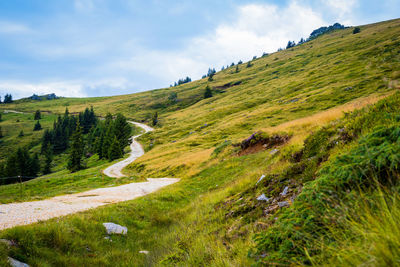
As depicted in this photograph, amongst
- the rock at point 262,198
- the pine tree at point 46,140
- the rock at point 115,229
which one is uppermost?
the pine tree at point 46,140

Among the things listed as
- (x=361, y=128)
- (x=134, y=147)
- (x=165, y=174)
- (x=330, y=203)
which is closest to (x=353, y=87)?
(x=165, y=174)

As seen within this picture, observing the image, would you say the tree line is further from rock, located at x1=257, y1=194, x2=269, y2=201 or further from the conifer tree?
rock, located at x1=257, y1=194, x2=269, y2=201

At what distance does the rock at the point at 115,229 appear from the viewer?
23.1 ft

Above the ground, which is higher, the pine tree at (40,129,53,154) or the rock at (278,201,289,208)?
the pine tree at (40,129,53,154)

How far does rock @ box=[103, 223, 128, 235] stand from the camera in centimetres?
703

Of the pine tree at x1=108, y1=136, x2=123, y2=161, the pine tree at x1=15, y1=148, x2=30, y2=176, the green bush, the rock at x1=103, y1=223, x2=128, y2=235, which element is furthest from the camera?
the pine tree at x1=15, y1=148, x2=30, y2=176

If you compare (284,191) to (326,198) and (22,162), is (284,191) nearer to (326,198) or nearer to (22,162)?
(326,198)

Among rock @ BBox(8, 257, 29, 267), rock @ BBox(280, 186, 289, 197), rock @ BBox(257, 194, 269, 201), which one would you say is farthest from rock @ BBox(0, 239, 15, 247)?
rock @ BBox(280, 186, 289, 197)

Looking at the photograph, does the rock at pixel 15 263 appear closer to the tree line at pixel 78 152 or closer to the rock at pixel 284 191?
the rock at pixel 284 191

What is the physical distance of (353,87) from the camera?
1811 inches

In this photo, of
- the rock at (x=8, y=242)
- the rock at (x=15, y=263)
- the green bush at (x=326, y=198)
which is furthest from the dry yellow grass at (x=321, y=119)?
the rock at (x=8, y=242)

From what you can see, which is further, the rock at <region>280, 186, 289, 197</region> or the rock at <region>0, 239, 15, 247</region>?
the rock at <region>280, 186, 289, 197</region>

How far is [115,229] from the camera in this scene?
23.6 ft

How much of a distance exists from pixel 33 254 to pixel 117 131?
74.8m
